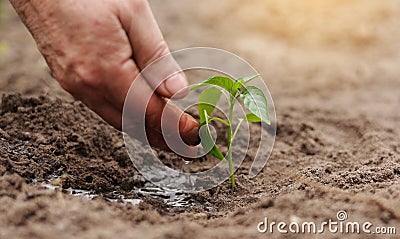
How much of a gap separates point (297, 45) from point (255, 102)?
2928mm

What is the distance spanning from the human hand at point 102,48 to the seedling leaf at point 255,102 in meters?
0.23

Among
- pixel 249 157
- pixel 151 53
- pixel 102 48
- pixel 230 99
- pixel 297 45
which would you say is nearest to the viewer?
pixel 102 48

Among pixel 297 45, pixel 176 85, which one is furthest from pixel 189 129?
pixel 297 45

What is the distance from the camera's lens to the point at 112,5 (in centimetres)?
169

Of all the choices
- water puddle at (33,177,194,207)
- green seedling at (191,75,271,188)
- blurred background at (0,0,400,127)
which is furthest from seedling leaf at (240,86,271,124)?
blurred background at (0,0,400,127)

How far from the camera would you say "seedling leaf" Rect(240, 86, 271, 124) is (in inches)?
67.0

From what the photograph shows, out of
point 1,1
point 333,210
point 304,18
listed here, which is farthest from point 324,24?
point 333,210

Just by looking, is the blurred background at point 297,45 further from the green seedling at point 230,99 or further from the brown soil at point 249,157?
the green seedling at point 230,99

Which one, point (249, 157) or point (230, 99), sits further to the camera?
point (249, 157)

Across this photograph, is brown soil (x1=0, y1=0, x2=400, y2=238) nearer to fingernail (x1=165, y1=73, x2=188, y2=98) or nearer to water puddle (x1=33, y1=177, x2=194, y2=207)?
water puddle (x1=33, y1=177, x2=194, y2=207)

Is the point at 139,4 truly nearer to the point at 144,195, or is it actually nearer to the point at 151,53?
the point at 151,53

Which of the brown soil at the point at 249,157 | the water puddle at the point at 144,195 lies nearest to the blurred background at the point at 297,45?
the brown soil at the point at 249,157

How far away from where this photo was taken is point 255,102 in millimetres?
1734

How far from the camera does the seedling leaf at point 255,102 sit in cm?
170
